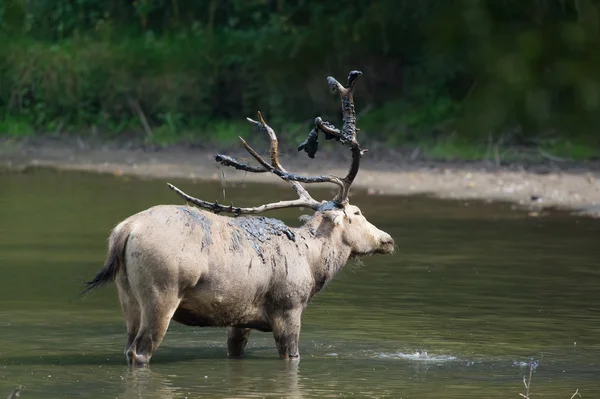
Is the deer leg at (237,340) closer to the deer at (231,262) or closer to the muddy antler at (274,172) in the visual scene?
the deer at (231,262)

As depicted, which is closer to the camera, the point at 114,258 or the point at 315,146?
the point at 114,258

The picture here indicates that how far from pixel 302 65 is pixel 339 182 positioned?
1370 centimetres

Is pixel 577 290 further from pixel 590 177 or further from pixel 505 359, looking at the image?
pixel 590 177

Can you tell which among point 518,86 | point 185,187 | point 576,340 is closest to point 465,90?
point 518,86

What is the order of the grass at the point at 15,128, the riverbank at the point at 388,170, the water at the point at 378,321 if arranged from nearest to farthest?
1. the water at the point at 378,321
2. the riverbank at the point at 388,170
3. the grass at the point at 15,128

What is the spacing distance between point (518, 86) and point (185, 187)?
5536 mm

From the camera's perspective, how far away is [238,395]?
8266 millimetres

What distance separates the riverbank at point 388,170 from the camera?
1822 centimetres

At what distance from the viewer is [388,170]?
20297 mm

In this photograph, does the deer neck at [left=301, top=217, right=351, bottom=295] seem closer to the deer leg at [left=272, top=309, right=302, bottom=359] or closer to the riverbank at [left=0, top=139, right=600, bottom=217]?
the deer leg at [left=272, top=309, right=302, bottom=359]

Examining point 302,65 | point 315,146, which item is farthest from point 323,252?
point 302,65

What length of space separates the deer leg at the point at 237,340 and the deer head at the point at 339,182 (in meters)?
0.81

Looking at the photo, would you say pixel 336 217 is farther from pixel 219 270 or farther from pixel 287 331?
pixel 219 270

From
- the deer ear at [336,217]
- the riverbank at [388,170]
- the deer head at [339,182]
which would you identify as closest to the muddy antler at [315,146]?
the deer head at [339,182]
